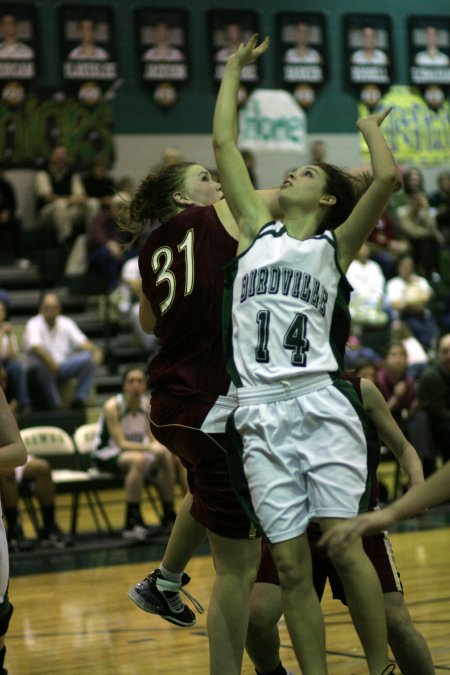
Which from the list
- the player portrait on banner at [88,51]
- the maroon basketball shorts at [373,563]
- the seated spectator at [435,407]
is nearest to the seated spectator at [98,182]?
the player portrait on banner at [88,51]

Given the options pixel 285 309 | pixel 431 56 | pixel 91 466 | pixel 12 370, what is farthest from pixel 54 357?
pixel 431 56

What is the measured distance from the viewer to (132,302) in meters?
13.7

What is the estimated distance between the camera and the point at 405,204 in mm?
17172

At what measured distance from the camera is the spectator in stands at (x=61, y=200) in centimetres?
1460

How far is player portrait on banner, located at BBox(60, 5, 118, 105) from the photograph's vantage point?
53.2 feet

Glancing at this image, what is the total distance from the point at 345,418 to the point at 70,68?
13.3 metres

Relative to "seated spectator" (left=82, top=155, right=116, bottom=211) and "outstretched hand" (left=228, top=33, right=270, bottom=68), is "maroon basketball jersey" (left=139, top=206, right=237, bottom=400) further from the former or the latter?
"seated spectator" (left=82, top=155, right=116, bottom=211)

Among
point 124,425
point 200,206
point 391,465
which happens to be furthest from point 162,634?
point 391,465

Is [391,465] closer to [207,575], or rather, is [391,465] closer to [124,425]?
[124,425]

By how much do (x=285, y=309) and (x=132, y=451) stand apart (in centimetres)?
664

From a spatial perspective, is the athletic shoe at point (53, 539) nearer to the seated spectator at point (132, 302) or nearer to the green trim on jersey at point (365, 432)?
the seated spectator at point (132, 302)

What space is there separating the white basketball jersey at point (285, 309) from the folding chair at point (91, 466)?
652 cm

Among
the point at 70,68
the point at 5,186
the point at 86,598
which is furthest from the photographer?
the point at 70,68

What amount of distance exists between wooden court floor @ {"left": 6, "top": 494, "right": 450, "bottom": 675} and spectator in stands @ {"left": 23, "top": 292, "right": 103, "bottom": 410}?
3.15 m
